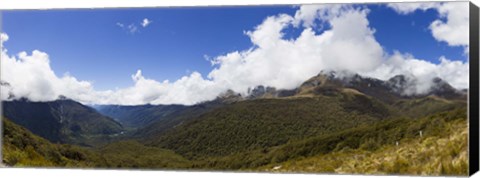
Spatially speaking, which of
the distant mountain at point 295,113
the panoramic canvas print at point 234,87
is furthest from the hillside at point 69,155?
the distant mountain at point 295,113

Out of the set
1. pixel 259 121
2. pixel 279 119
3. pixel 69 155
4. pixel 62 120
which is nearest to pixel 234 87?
pixel 259 121

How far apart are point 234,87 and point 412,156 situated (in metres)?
3.86

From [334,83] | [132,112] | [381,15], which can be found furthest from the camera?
[132,112]

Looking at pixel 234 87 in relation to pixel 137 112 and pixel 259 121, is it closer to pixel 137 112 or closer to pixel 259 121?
pixel 259 121

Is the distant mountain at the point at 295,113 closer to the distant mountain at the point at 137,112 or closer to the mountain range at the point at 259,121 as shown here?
the mountain range at the point at 259,121

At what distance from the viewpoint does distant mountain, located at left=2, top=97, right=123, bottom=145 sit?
18.9m

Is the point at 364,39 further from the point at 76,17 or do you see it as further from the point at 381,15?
the point at 76,17

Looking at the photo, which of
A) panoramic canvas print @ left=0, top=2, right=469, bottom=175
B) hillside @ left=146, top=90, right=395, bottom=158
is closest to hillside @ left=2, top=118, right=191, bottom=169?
panoramic canvas print @ left=0, top=2, right=469, bottom=175

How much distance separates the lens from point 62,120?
19.5 metres

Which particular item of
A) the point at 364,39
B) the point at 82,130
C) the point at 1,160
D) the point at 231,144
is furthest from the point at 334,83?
the point at 1,160

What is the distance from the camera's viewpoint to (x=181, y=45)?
1805 centimetres

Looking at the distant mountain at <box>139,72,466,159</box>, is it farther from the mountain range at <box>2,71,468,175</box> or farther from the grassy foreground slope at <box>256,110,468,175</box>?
the grassy foreground slope at <box>256,110,468,175</box>

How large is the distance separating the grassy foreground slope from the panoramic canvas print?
4cm

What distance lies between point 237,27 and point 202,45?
88cm
